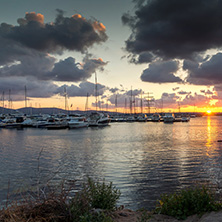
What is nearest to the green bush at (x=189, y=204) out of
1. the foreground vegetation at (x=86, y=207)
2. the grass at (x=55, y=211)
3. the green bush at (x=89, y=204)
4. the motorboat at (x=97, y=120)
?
the foreground vegetation at (x=86, y=207)

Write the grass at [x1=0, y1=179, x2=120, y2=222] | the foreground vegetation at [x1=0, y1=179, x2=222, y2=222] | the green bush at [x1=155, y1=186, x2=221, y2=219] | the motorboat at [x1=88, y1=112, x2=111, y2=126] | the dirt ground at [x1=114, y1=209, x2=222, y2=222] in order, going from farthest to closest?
the motorboat at [x1=88, y1=112, x2=111, y2=126] < the green bush at [x1=155, y1=186, x2=221, y2=219] < the dirt ground at [x1=114, y1=209, x2=222, y2=222] < the foreground vegetation at [x1=0, y1=179, x2=222, y2=222] < the grass at [x1=0, y1=179, x2=120, y2=222]

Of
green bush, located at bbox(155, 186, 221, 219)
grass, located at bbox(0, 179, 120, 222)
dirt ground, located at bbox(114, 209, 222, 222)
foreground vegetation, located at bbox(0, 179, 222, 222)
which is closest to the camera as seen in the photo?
grass, located at bbox(0, 179, 120, 222)

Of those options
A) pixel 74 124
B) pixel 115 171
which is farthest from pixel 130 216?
pixel 74 124

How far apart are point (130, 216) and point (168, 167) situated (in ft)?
39.0

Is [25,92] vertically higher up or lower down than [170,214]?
higher up

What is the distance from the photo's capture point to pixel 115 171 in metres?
18.5

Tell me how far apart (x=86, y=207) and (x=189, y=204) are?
3.46 metres

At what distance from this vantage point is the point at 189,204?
7.88 meters

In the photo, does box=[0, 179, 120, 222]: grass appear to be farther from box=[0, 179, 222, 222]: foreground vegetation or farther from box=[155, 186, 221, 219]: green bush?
box=[155, 186, 221, 219]: green bush

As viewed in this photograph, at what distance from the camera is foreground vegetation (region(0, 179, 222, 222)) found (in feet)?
22.1

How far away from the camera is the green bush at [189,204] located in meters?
7.58

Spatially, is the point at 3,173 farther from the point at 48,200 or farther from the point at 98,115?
the point at 98,115

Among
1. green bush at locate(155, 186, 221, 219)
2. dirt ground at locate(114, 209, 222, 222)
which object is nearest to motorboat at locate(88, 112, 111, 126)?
dirt ground at locate(114, 209, 222, 222)

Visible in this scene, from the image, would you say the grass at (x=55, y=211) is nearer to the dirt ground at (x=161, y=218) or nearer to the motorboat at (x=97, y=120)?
the dirt ground at (x=161, y=218)
